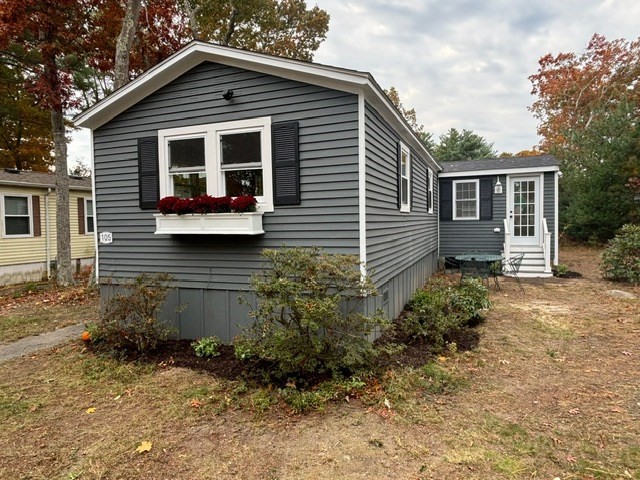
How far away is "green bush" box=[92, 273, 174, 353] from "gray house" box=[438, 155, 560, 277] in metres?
9.72

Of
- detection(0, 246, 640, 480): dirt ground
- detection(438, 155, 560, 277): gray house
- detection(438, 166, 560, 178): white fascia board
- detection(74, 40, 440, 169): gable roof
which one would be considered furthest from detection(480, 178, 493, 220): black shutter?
detection(0, 246, 640, 480): dirt ground

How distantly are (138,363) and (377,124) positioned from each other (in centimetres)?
453

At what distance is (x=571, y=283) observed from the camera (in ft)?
30.8

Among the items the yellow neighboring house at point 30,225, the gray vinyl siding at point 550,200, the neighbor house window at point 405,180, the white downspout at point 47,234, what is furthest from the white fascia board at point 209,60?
the gray vinyl siding at point 550,200

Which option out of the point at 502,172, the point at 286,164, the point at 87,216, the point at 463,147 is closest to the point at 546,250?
the point at 502,172

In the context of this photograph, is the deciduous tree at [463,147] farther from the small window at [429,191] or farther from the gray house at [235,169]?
the gray house at [235,169]

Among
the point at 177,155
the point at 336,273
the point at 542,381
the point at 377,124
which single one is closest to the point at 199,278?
the point at 177,155

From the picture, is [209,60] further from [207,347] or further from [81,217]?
[81,217]

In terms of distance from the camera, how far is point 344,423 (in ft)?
10.5

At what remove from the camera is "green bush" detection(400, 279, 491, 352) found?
513 cm

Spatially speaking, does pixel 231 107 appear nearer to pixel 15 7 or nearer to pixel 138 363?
pixel 138 363

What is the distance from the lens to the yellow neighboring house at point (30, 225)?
36.3 feet

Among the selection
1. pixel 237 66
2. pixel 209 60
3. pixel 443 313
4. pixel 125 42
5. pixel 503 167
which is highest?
pixel 125 42

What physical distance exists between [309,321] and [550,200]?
35.4ft
